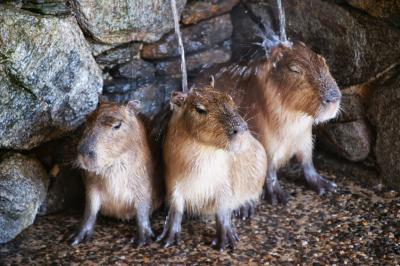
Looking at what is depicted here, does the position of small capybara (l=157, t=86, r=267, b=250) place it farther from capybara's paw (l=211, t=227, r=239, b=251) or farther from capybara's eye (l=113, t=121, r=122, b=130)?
capybara's eye (l=113, t=121, r=122, b=130)

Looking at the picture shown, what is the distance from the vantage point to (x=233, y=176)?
13.7 ft

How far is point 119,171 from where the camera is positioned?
4027 millimetres

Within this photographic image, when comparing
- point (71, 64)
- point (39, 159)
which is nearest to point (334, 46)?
point (71, 64)

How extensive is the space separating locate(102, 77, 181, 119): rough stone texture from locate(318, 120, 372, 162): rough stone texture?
125 centimetres

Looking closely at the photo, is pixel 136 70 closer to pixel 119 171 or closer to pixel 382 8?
pixel 119 171

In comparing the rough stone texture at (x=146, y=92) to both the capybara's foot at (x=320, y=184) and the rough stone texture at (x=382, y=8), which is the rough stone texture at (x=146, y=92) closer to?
the capybara's foot at (x=320, y=184)

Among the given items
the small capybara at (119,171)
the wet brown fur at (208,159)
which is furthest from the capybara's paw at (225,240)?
the small capybara at (119,171)

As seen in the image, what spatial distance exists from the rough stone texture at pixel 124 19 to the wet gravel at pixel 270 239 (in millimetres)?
1290

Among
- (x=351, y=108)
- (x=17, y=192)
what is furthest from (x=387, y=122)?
(x=17, y=192)

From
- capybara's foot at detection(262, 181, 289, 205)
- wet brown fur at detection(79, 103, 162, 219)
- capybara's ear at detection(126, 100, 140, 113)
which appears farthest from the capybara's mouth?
capybara's foot at detection(262, 181, 289, 205)

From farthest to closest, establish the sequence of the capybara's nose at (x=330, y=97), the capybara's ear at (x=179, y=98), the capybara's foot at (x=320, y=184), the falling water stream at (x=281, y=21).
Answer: the falling water stream at (x=281, y=21), the capybara's foot at (x=320, y=184), the capybara's nose at (x=330, y=97), the capybara's ear at (x=179, y=98)

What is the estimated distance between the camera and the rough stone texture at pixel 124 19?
423 cm

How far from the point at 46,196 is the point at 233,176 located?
134 centimetres

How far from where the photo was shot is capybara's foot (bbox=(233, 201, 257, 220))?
4.41 meters
